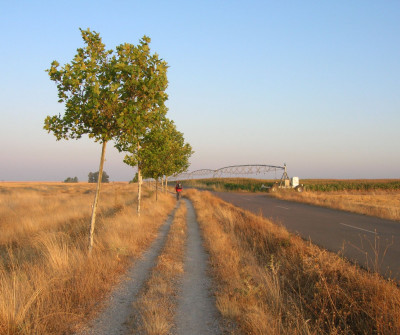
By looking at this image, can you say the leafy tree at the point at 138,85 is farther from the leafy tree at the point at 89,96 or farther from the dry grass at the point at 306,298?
the dry grass at the point at 306,298

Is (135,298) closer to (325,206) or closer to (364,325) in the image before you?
(364,325)

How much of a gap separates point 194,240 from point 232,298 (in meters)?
6.14

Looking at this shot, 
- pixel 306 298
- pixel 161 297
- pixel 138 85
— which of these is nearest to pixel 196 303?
pixel 161 297

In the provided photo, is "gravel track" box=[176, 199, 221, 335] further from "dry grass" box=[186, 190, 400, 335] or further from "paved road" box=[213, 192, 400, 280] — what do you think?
"paved road" box=[213, 192, 400, 280]

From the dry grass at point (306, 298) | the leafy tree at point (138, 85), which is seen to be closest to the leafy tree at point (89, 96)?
the leafy tree at point (138, 85)

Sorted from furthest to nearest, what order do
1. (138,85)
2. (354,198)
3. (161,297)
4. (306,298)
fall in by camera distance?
1. (354,198)
2. (138,85)
3. (161,297)
4. (306,298)

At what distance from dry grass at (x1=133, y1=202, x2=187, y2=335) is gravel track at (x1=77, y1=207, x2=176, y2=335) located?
176 mm

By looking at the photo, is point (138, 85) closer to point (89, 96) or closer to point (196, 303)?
point (89, 96)

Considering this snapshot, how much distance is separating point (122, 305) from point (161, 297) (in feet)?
2.13

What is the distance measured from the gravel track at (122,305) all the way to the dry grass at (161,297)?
0.18 meters

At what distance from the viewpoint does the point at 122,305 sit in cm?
494

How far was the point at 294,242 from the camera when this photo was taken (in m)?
8.72

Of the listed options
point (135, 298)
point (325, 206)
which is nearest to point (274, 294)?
point (135, 298)

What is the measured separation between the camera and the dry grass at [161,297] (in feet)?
13.3
